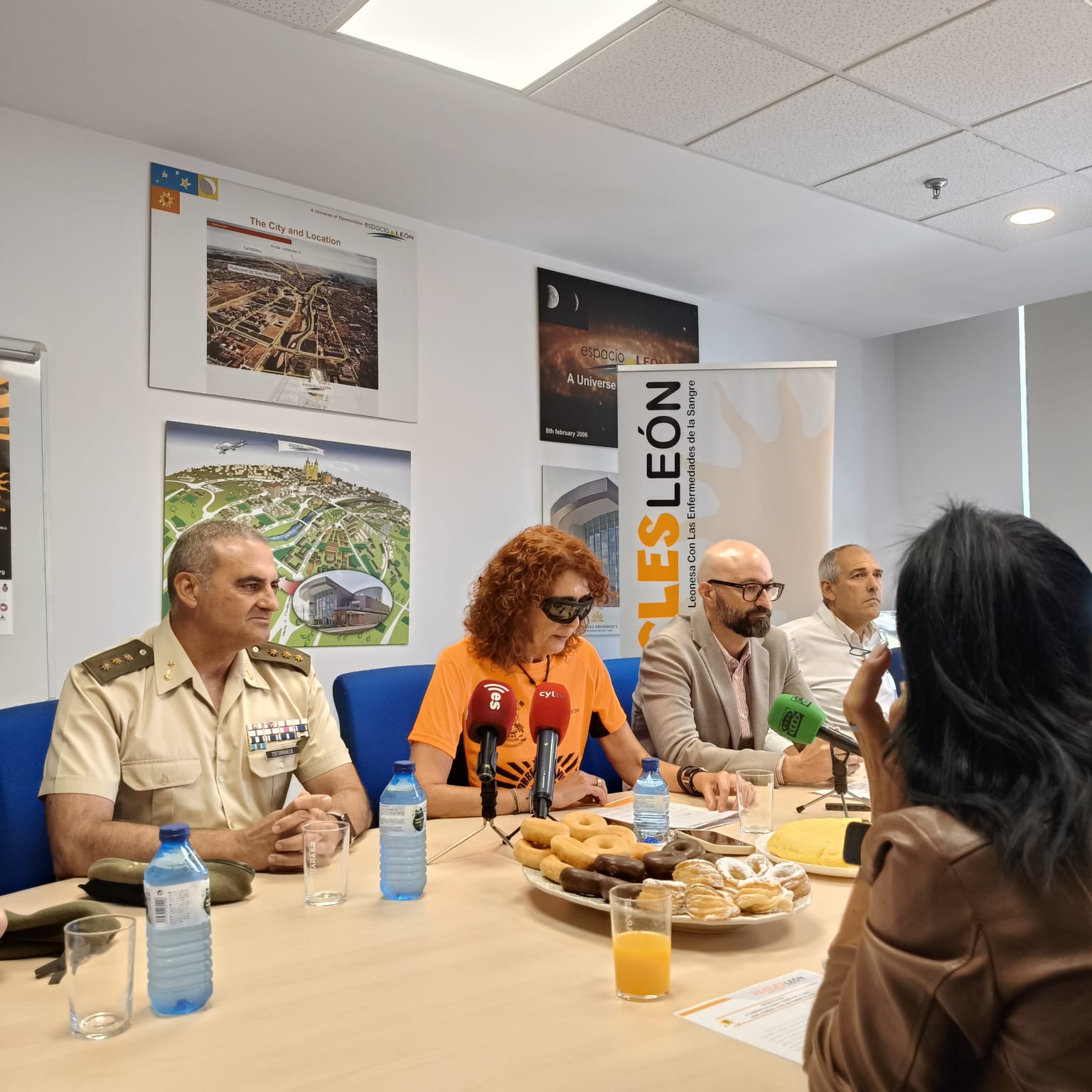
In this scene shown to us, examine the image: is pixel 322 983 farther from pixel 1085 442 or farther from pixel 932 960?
pixel 1085 442

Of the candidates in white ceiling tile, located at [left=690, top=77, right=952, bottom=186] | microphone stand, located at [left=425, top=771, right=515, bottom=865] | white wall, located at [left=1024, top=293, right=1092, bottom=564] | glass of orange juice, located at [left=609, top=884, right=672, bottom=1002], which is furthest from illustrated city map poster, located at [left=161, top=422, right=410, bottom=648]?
white wall, located at [left=1024, top=293, right=1092, bottom=564]

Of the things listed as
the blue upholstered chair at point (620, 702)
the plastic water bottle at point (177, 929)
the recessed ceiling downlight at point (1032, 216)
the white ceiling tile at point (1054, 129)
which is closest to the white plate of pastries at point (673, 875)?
the plastic water bottle at point (177, 929)

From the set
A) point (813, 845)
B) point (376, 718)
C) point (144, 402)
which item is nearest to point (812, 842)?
point (813, 845)

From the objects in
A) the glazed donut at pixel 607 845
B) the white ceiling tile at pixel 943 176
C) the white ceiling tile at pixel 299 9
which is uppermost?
the white ceiling tile at pixel 299 9

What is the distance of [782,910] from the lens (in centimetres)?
143

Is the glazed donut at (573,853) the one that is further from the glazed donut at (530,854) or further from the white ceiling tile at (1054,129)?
the white ceiling tile at (1054,129)

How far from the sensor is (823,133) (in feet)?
11.5

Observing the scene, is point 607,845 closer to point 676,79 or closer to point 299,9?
point 299,9

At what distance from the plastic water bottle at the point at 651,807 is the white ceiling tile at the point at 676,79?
206cm

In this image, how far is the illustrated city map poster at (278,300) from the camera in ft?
11.9

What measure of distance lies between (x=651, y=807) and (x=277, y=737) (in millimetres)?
826

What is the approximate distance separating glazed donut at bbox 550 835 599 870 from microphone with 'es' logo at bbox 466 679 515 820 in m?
0.22

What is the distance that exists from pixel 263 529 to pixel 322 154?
1396 mm

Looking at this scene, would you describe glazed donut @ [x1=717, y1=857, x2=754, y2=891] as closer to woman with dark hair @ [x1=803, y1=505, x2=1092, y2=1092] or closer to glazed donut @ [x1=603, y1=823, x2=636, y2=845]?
glazed donut @ [x1=603, y1=823, x2=636, y2=845]
